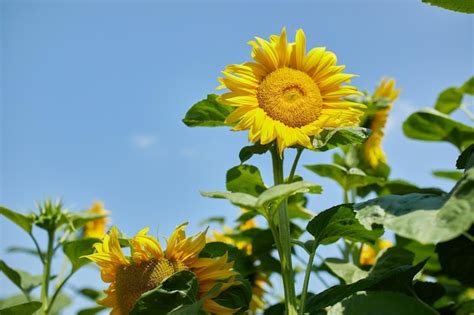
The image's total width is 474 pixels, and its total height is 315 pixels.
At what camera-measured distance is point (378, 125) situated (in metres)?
2.71

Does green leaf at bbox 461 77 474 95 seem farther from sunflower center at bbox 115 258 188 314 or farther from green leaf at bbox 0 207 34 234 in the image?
green leaf at bbox 0 207 34 234

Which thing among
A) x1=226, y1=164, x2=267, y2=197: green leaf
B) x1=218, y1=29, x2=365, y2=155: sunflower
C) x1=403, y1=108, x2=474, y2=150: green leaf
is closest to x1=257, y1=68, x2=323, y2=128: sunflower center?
x1=218, y1=29, x2=365, y2=155: sunflower

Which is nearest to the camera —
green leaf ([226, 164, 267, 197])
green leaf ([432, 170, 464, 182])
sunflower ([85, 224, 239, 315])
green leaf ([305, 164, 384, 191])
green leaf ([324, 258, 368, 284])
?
sunflower ([85, 224, 239, 315])

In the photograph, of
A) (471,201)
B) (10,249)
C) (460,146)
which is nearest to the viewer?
(471,201)

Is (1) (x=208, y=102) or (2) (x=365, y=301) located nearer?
(2) (x=365, y=301)

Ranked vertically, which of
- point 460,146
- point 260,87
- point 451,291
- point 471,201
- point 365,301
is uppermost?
point 260,87

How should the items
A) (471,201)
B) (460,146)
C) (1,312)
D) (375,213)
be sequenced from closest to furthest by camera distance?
1. (471,201)
2. (375,213)
3. (1,312)
4. (460,146)

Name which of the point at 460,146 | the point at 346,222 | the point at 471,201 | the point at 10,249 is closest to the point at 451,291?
the point at 460,146

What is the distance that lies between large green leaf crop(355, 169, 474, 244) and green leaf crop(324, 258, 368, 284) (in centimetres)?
67

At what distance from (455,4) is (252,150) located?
0.58m

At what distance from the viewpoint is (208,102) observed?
162 centimetres

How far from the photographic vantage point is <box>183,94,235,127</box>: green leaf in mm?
1611

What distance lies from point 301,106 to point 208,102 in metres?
0.25

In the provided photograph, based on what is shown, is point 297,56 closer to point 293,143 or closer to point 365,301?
point 293,143
